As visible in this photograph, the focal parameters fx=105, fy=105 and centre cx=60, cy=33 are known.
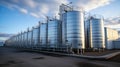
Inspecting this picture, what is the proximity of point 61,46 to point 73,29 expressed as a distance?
16.2 feet

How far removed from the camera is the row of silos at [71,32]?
75.0 ft

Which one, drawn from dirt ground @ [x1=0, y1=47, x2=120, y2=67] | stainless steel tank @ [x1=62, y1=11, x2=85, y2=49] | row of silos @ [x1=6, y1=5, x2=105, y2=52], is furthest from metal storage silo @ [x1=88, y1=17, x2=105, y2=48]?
dirt ground @ [x1=0, y1=47, x2=120, y2=67]

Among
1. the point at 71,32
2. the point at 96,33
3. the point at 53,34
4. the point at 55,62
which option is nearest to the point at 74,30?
the point at 71,32

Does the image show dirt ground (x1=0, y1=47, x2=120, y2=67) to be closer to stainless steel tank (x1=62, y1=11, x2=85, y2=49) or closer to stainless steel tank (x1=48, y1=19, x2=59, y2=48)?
stainless steel tank (x1=62, y1=11, x2=85, y2=49)

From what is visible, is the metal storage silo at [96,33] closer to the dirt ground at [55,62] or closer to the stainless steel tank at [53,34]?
the stainless steel tank at [53,34]

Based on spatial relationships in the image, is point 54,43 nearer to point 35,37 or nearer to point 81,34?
point 81,34

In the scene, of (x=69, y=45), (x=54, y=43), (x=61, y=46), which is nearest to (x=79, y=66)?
(x=69, y=45)

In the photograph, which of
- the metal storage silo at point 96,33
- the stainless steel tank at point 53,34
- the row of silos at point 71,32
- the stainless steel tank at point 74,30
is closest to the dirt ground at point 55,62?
the stainless steel tank at point 74,30

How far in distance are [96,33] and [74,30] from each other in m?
10.2

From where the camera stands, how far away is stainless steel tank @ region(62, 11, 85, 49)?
2245 cm

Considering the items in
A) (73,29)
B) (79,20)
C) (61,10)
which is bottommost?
(73,29)

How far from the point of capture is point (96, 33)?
98.6ft

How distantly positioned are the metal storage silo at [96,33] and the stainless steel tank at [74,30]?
7928 millimetres

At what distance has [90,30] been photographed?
1222 inches
